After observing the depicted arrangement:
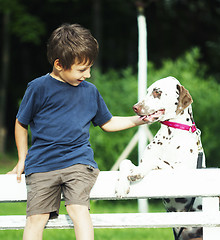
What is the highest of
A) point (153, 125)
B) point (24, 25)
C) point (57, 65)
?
point (24, 25)

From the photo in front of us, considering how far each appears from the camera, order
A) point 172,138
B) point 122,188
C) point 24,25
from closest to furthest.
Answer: point 122,188
point 172,138
point 24,25

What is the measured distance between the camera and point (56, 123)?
121 inches

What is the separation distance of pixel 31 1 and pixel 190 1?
706 cm

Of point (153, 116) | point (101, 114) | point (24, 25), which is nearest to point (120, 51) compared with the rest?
point (24, 25)

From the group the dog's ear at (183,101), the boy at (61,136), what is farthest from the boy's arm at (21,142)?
the dog's ear at (183,101)

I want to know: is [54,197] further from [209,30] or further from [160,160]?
[209,30]

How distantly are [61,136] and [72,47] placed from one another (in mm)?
571

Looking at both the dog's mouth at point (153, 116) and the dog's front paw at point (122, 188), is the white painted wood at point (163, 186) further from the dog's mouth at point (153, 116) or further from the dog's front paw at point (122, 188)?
the dog's mouth at point (153, 116)

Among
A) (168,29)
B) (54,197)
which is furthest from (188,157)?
(168,29)

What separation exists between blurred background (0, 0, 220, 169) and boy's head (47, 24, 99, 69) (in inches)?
193

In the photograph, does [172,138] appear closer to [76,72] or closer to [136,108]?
[136,108]

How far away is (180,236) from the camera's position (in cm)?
342

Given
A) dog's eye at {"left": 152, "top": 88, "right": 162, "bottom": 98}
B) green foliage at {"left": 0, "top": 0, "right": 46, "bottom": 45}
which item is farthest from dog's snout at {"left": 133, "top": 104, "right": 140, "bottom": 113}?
green foliage at {"left": 0, "top": 0, "right": 46, "bottom": 45}

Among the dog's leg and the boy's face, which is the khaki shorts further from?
the boy's face
